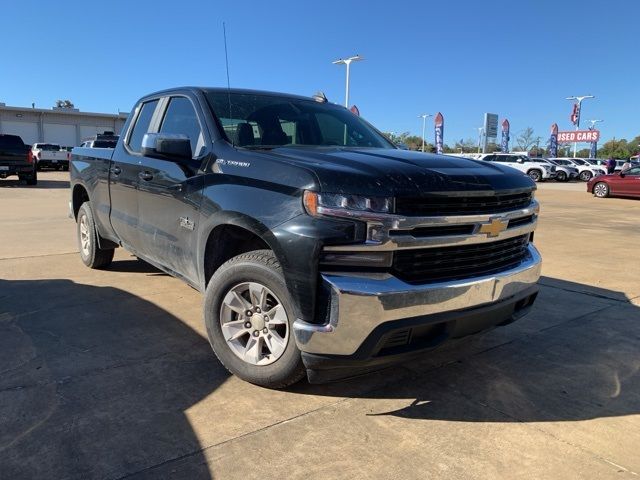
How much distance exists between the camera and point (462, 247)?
9.90ft

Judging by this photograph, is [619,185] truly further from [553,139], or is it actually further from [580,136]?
[580,136]

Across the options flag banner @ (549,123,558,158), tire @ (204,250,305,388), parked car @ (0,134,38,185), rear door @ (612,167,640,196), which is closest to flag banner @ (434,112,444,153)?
flag banner @ (549,123,558,158)

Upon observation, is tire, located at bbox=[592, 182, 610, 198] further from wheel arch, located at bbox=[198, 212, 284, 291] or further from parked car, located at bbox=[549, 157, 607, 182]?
wheel arch, located at bbox=[198, 212, 284, 291]

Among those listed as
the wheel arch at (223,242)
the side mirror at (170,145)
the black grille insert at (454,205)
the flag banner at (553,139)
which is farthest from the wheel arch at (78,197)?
the flag banner at (553,139)

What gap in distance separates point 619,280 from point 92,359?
19.3 ft

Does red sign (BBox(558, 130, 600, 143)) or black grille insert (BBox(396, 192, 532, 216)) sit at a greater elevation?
red sign (BBox(558, 130, 600, 143))

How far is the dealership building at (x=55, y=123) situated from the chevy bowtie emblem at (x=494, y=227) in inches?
1984

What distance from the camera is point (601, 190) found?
74.3 feet

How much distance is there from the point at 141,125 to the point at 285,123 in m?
1.58

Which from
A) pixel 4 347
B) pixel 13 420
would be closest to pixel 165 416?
pixel 13 420

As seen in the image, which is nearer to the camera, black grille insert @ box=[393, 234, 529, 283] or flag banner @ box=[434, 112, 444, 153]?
black grille insert @ box=[393, 234, 529, 283]

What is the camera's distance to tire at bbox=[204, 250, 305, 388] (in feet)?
9.86

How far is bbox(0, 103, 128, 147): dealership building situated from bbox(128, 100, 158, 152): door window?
1860 inches

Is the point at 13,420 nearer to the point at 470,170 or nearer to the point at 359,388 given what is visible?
the point at 359,388
